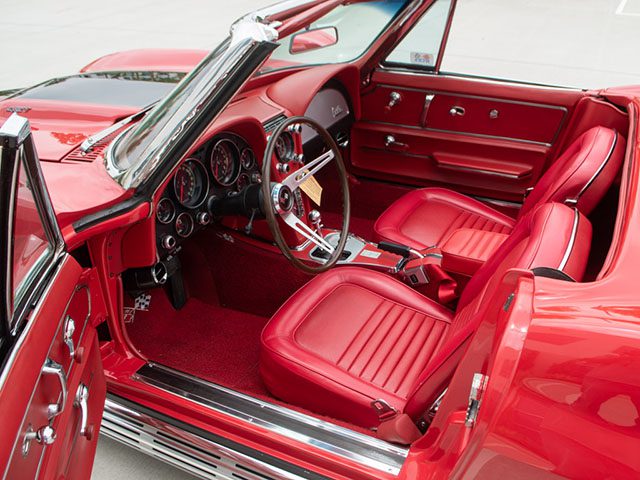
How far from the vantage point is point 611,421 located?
840 mm

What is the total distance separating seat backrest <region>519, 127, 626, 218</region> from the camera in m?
1.72

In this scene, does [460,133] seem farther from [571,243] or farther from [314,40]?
[571,243]

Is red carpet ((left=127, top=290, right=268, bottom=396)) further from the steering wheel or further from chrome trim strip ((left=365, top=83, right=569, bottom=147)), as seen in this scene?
chrome trim strip ((left=365, top=83, right=569, bottom=147))

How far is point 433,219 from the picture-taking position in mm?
2639

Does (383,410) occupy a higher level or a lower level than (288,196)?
lower

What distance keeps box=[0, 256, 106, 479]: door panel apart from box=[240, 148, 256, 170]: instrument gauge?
2.70ft

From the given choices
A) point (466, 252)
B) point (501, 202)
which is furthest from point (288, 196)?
point (501, 202)

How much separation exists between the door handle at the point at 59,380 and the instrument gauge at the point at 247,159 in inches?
46.7

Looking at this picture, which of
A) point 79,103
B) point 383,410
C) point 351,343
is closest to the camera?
point 383,410

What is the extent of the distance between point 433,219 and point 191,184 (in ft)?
4.00

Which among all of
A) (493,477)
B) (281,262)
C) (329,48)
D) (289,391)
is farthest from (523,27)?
(493,477)

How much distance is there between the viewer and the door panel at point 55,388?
3.10 ft

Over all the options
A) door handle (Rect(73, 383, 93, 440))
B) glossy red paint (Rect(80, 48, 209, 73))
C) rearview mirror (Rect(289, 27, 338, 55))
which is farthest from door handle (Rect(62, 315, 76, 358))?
rearview mirror (Rect(289, 27, 338, 55))

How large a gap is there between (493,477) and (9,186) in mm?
1028
